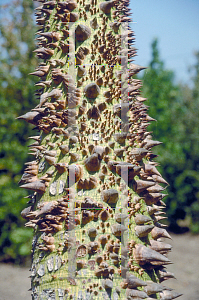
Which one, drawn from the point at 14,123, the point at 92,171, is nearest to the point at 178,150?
the point at 14,123

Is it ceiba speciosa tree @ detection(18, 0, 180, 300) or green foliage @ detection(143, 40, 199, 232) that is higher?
ceiba speciosa tree @ detection(18, 0, 180, 300)

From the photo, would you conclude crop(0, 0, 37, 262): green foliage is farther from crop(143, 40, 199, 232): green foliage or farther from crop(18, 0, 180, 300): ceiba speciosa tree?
crop(18, 0, 180, 300): ceiba speciosa tree

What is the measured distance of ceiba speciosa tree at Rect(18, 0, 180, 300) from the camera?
113 cm

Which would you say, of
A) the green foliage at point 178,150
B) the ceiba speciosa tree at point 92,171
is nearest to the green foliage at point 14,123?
the green foliage at point 178,150

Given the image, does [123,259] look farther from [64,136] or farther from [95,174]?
[64,136]

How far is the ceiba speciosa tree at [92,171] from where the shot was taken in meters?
1.13

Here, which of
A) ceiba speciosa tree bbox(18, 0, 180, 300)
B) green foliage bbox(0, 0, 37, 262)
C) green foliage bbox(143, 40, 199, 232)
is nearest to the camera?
ceiba speciosa tree bbox(18, 0, 180, 300)

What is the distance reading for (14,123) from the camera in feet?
21.9

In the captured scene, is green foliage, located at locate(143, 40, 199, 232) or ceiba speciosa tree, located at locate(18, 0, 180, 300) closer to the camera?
ceiba speciosa tree, located at locate(18, 0, 180, 300)

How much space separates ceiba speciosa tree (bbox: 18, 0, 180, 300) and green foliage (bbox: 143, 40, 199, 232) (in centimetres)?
831

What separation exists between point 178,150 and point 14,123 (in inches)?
237

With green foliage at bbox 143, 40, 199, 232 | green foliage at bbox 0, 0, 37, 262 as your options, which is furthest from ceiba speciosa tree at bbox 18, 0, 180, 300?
green foliage at bbox 143, 40, 199, 232

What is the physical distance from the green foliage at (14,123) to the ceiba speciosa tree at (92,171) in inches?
212

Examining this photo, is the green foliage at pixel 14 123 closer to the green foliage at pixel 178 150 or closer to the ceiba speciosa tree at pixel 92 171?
the green foliage at pixel 178 150
